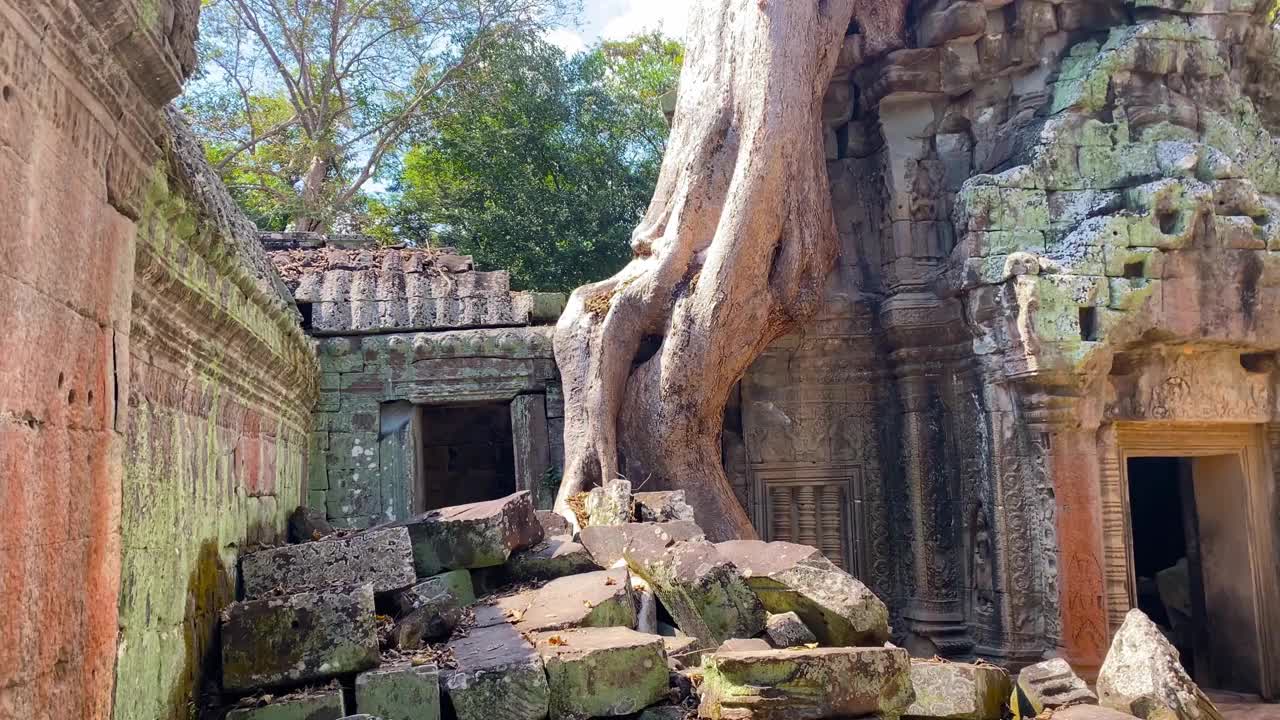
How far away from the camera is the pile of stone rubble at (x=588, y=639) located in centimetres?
325

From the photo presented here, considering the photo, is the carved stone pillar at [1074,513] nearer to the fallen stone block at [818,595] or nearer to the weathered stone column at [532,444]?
the fallen stone block at [818,595]

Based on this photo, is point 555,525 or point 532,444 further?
point 532,444

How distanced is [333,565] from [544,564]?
1.20 m

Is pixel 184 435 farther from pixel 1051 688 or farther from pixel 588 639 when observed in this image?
pixel 1051 688

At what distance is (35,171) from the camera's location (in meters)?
1.69

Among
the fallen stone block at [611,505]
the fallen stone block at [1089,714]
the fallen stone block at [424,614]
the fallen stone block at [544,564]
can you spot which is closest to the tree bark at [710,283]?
the fallen stone block at [611,505]

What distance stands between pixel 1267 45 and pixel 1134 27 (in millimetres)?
1441

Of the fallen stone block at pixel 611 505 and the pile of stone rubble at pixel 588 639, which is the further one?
the fallen stone block at pixel 611 505

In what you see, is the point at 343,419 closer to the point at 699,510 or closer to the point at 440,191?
the point at 699,510

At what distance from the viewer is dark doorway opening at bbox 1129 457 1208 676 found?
859cm

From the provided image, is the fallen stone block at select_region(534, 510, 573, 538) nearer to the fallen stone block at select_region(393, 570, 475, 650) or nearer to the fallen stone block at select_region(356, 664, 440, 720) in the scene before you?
the fallen stone block at select_region(393, 570, 475, 650)

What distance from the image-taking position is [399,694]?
3223 mm

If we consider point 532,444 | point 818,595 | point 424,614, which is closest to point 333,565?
point 424,614

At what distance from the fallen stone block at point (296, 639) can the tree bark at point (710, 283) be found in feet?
12.4
